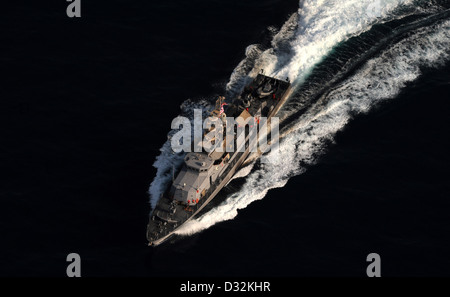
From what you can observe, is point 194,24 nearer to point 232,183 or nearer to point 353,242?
point 232,183

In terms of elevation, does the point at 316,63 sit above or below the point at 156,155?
above

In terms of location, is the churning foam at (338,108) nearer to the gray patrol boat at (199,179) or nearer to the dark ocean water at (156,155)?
the dark ocean water at (156,155)

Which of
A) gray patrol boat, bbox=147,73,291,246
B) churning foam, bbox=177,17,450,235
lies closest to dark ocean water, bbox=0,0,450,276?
churning foam, bbox=177,17,450,235

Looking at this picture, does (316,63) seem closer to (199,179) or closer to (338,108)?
(338,108)

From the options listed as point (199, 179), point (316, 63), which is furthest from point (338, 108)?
point (199, 179)

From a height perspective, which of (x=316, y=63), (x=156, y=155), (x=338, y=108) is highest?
(x=316, y=63)

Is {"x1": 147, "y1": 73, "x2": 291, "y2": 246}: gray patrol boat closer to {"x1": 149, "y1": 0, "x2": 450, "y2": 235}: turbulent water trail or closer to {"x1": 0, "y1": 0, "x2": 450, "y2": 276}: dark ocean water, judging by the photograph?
{"x1": 149, "y1": 0, "x2": 450, "y2": 235}: turbulent water trail

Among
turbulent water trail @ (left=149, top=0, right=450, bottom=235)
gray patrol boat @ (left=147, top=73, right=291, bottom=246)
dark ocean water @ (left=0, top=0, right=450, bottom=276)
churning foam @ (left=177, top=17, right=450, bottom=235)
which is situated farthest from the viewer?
turbulent water trail @ (left=149, top=0, right=450, bottom=235)

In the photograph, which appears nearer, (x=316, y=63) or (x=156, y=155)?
(x=156, y=155)

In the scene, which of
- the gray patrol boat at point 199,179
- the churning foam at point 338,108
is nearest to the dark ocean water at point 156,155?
the churning foam at point 338,108
